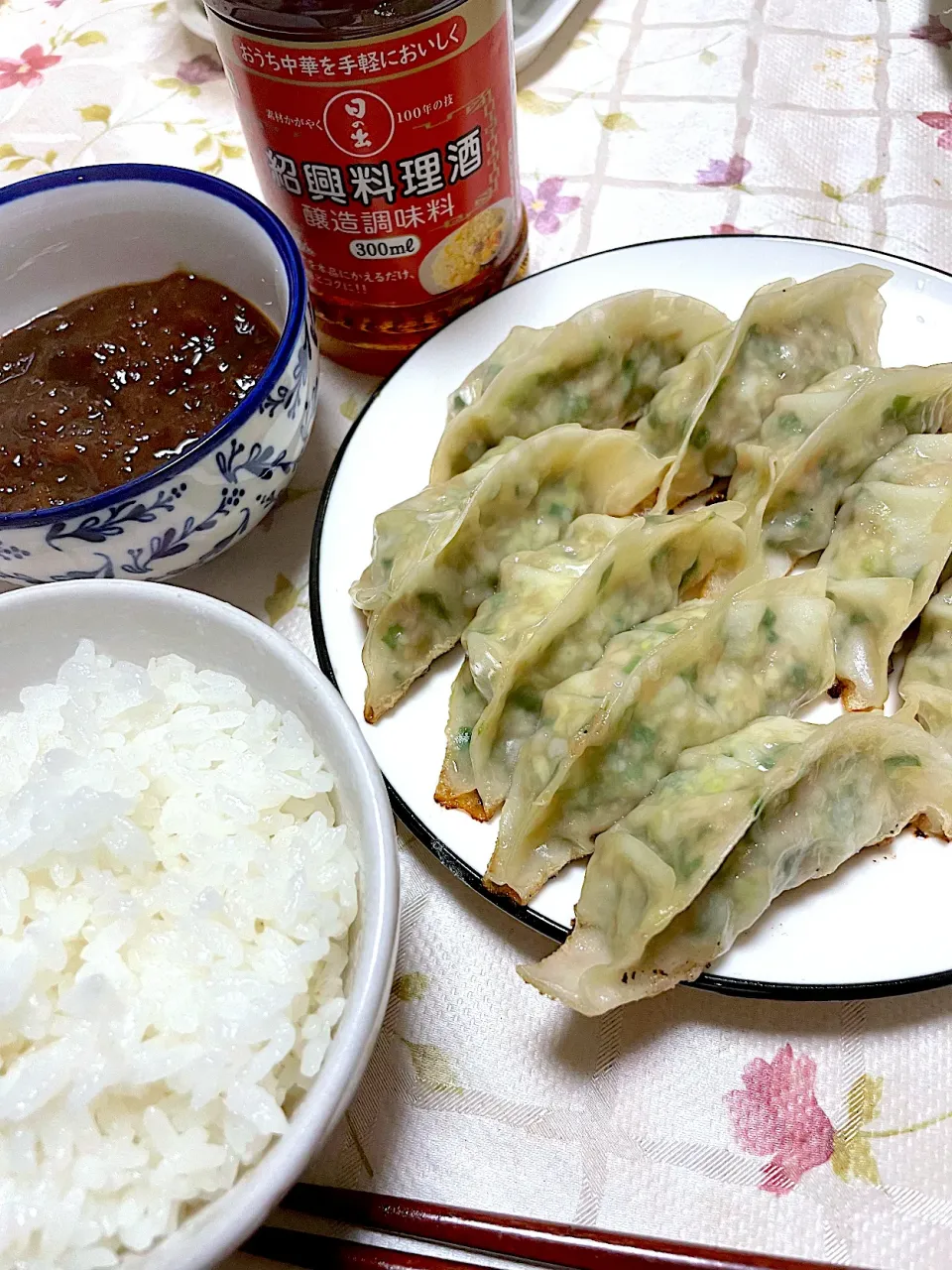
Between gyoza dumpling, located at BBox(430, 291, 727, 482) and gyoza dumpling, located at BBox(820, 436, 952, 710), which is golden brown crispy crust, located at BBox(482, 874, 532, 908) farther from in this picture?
gyoza dumpling, located at BBox(430, 291, 727, 482)

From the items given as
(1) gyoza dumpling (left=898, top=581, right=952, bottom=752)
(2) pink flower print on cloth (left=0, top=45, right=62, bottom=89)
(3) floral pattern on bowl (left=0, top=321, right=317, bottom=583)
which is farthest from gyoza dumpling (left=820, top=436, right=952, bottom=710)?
(2) pink flower print on cloth (left=0, top=45, right=62, bottom=89)

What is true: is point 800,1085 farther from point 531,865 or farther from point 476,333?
point 476,333

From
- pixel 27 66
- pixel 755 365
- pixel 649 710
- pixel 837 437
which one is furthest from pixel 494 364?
pixel 27 66

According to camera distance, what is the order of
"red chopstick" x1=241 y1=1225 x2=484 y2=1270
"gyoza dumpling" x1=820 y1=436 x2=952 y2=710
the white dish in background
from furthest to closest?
the white dish in background → "gyoza dumpling" x1=820 y1=436 x2=952 y2=710 → "red chopstick" x1=241 y1=1225 x2=484 y2=1270

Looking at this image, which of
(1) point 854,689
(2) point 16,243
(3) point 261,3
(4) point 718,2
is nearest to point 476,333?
(3) point 261,3

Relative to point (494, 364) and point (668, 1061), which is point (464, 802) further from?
point (494, 364)
